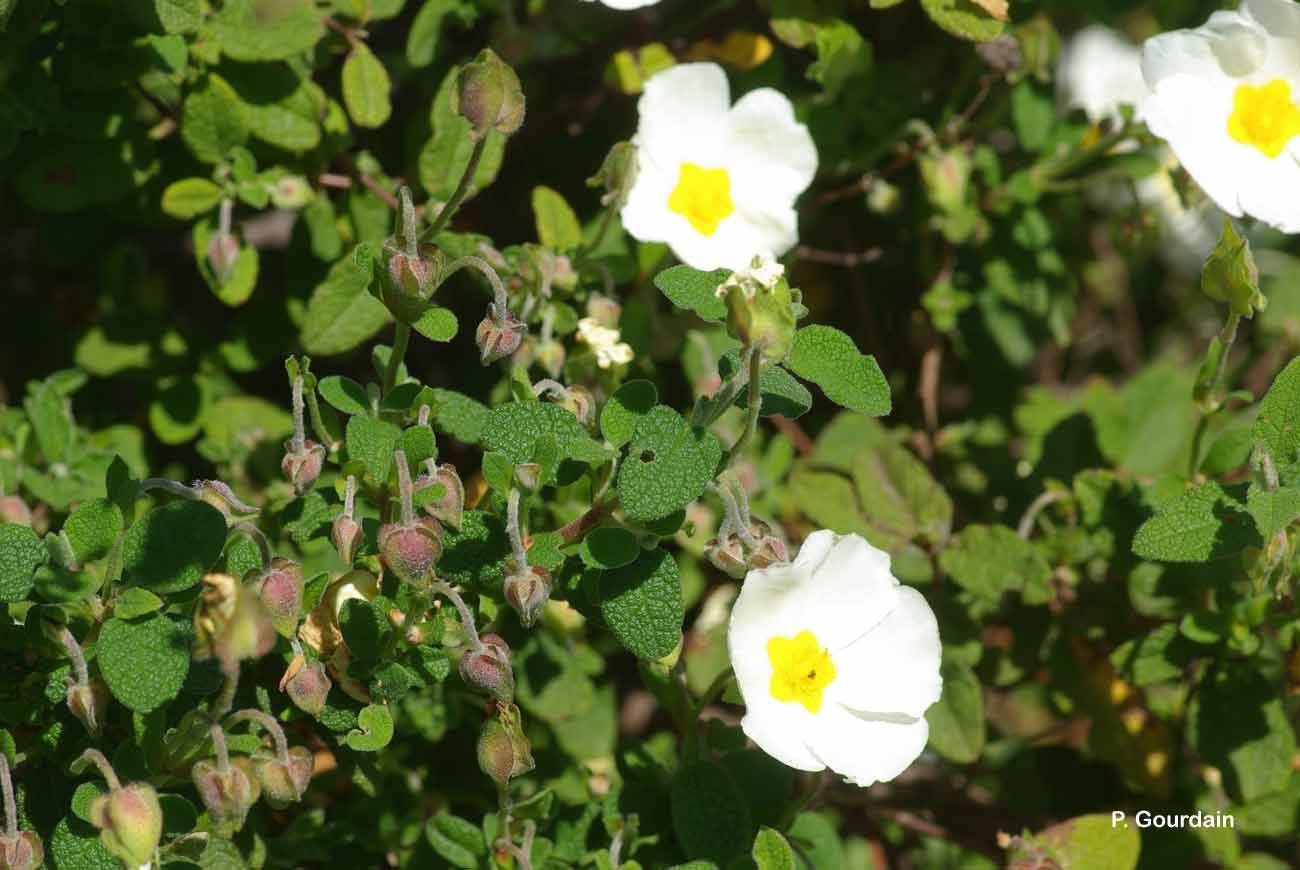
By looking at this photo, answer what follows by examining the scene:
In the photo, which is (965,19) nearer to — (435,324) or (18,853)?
(435,324)

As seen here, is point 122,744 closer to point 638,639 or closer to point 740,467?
point 638,639

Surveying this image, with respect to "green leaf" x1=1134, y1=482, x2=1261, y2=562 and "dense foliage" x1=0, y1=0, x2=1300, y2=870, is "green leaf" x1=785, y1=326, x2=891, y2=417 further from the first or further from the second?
"green leaf" x1=1134, y1=482, x2=1261, y2=562

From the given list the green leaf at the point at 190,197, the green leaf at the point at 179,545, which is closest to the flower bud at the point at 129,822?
the green leaf at the point at 179,545

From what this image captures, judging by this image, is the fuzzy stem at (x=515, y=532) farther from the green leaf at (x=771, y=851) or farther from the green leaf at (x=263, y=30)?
the green leaf at (x=263, y=30)

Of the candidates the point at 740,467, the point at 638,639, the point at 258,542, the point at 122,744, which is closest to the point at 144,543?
the point at 258,542

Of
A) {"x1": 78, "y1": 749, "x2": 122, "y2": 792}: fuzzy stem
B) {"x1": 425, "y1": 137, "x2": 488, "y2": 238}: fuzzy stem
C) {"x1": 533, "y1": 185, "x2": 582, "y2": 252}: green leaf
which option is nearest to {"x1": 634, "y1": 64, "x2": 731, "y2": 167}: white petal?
{"x1": 533, "y1": 185, "x2": 582, "y2": 252}: green leaf

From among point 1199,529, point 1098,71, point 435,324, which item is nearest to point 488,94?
point 435,324
